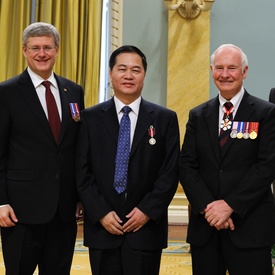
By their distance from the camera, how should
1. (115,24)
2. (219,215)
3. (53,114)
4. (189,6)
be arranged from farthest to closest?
1. (115,24)
2. (189,6)
3. (53,114)
4. (219,215)

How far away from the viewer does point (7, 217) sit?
2873mm

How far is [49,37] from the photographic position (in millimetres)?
3018

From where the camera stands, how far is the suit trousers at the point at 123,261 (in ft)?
9.22

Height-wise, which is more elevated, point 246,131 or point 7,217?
point 246,131

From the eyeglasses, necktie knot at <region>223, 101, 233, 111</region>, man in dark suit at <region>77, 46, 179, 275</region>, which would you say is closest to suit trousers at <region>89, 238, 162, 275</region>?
man in dark suit at <region>77, 46, 179, 275</region>

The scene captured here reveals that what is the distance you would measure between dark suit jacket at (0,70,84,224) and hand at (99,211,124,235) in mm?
298

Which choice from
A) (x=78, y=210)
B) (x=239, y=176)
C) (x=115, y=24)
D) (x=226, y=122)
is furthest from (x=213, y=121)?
(x=115, y=24)

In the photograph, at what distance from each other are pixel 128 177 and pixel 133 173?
0.03m

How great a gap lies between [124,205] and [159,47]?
12.7 ft

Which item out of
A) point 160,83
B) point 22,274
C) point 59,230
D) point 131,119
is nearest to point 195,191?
point 131,119

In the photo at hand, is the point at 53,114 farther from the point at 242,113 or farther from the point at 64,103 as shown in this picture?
the point at 242,113

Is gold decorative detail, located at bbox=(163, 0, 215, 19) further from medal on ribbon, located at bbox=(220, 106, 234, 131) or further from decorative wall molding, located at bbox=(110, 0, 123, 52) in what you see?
medal on ribbon, located at bbox=(220, 106, 234, 131)

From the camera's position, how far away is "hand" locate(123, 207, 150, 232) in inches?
111

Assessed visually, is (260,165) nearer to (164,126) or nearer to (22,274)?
(164,126)
